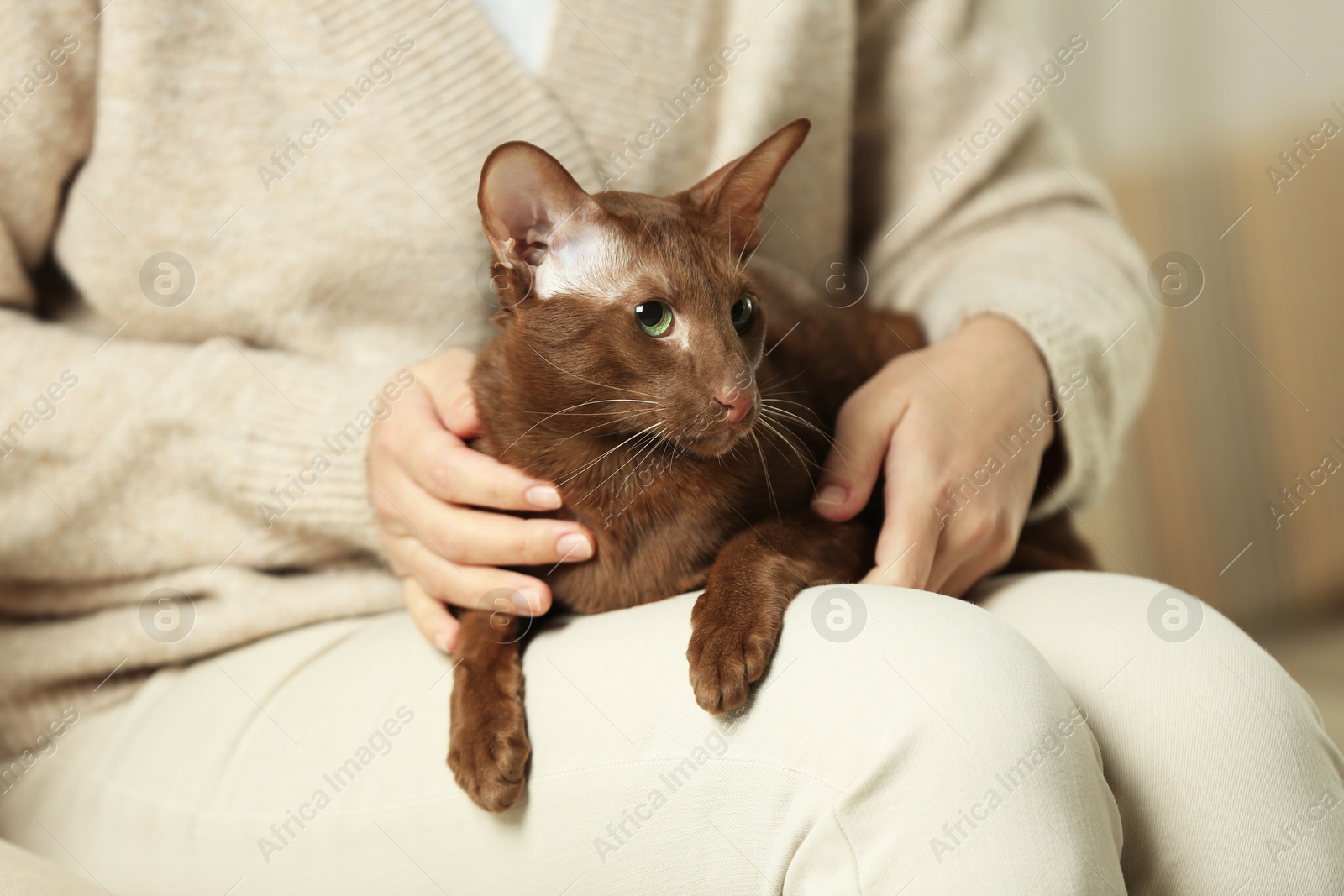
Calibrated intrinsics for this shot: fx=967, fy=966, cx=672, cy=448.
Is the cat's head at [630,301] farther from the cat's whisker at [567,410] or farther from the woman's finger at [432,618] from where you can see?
the woman's finger at [432,618]

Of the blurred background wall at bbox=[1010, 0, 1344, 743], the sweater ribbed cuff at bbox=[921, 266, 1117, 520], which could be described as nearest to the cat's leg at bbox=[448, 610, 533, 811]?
the sweater ribbed cuff at bbox=[921, 266, 1117, 520]

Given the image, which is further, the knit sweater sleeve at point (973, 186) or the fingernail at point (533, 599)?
the knit sweater sleeve at point (973, 186)

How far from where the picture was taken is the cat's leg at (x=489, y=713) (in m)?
0.81

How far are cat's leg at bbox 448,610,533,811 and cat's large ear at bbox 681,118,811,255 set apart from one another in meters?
0.44

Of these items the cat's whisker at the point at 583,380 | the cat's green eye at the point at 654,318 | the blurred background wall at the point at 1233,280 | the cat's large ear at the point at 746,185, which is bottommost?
the blurred background wall at the point at 1233,280

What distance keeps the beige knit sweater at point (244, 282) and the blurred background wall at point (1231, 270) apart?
1.21 meters

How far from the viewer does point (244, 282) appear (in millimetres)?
1141

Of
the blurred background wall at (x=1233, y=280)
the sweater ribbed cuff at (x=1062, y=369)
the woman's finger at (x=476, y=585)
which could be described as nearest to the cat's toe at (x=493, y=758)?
the woman's finger at (x=476, y=585)

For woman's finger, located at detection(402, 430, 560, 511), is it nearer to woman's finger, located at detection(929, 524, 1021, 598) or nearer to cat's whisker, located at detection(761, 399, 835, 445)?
cat's whisker, located at detection(761, 399, 835, 445)

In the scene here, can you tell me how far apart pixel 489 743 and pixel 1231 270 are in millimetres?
2101

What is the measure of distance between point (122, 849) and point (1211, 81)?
2.54 meters

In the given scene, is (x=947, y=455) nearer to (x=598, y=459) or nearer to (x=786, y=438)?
(x=786, y=438)

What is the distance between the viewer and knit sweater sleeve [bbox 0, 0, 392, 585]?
1102 mm

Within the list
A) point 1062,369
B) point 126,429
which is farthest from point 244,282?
point 1062,369
